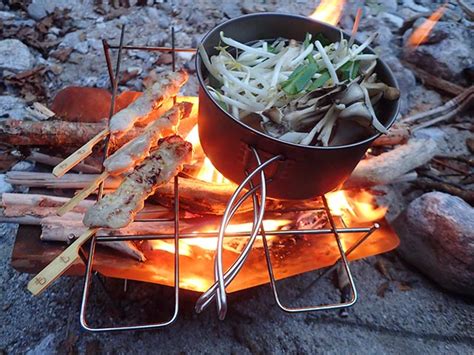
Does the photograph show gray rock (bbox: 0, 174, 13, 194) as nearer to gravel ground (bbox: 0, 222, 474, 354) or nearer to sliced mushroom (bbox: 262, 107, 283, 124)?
gravel ground (bbox: 0, 222, 474, 354)

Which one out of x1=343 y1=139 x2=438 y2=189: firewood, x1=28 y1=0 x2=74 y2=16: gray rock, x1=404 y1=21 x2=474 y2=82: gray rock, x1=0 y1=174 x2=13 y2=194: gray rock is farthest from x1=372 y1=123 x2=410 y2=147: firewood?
x1=28 y1=0 x2=74 y2=16: gray rock

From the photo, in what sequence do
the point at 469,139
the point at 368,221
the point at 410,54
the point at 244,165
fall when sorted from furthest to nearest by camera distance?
1. the point at 410,54
2. the point at 469,139
3. the point at 368,221
4. the point at 244,165

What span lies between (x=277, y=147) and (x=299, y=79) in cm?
44

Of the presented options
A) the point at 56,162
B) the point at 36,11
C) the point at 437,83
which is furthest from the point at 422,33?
the point at 36,11

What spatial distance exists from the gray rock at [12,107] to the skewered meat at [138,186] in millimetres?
1767

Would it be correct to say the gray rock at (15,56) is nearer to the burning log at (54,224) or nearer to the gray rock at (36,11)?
the gray rock at (36,11)

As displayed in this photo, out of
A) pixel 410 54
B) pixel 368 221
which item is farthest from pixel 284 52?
pixel 410 54

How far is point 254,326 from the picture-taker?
2229 mm

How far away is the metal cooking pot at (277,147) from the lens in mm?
1471

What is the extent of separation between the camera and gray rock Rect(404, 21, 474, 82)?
3988mm

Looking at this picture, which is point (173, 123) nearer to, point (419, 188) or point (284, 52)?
point (284, 52)

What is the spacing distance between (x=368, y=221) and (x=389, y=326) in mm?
653

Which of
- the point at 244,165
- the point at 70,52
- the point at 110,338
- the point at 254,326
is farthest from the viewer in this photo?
the point at 70,52

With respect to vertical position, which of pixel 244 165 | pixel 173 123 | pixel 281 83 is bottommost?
pixel 173 123
